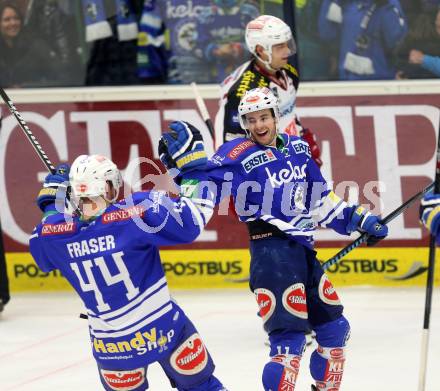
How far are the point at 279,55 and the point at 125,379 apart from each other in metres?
2.58

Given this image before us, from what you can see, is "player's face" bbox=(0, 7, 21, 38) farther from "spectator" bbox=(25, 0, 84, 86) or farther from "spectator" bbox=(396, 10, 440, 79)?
"spectator" bbox=(396, 10, 440, 79)

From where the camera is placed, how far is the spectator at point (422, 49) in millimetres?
7703

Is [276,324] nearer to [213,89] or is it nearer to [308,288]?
[308,288]

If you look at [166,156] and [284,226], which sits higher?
[166,156]

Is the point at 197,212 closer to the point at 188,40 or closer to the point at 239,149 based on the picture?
the point at 239,149

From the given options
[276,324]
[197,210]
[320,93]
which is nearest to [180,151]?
[197,210]

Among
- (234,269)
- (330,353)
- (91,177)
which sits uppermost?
(91,177)

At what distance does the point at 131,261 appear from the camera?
14.8 feet

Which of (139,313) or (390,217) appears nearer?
(139,313)

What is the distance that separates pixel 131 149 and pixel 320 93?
127 centimetres

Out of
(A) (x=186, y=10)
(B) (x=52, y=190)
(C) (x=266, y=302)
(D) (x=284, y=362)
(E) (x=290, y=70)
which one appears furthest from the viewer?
(A) (x=186, y=10)

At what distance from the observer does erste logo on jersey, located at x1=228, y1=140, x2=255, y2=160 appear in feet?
17.2

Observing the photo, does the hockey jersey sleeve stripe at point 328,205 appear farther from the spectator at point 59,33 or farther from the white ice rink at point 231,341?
the spectator at point 59,33

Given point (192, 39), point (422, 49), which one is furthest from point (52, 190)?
point (422, 49)
